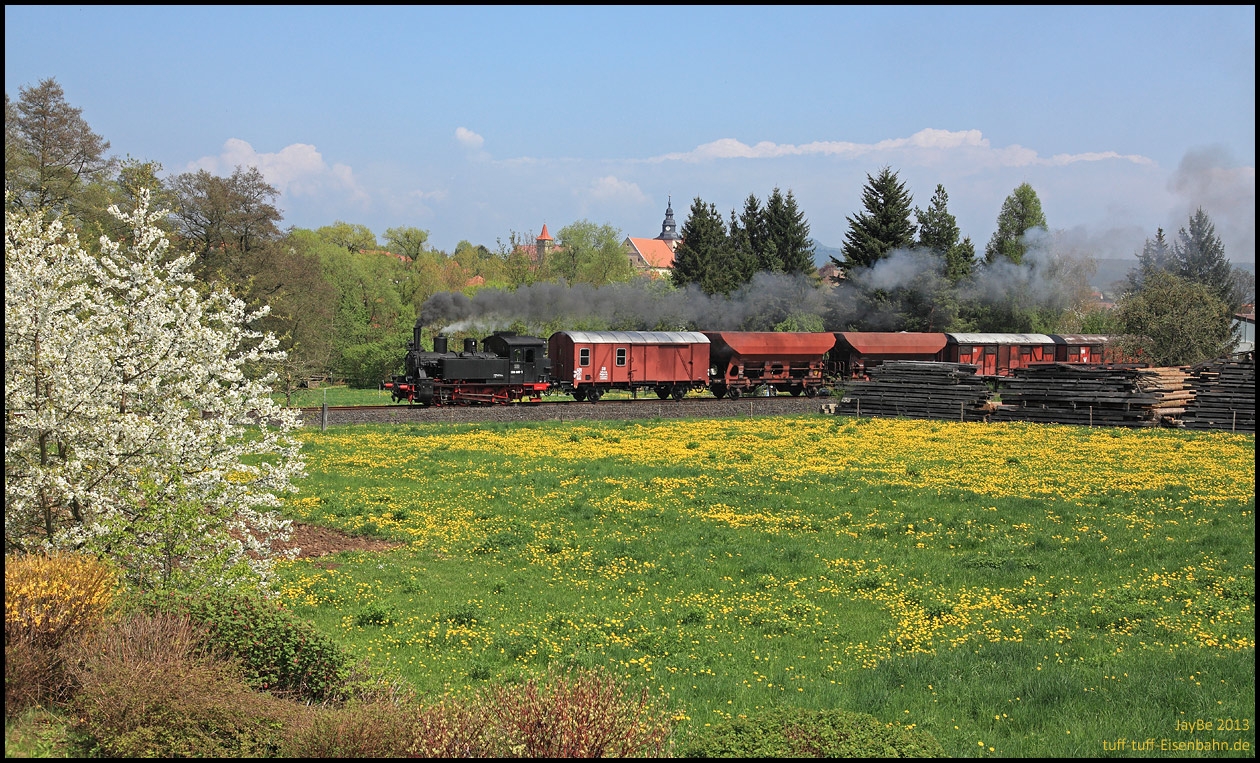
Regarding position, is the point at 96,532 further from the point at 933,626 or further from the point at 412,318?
the point at 412,318

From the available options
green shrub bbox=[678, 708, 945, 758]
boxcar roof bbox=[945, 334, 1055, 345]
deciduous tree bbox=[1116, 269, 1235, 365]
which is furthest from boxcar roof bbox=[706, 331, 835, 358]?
green shrub bbox=[678, 708, 945, 758]

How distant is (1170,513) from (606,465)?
13.4 metres

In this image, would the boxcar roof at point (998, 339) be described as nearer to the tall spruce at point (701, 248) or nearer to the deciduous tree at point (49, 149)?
the tall spruce at point (701, 248)

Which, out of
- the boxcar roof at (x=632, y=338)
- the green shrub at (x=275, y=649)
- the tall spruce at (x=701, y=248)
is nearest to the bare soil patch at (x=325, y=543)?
the green shrub at (x=275, y=649)

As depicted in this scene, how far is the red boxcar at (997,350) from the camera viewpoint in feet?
175

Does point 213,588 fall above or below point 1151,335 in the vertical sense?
below

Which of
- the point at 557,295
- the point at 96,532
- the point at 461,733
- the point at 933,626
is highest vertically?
the point at 557,295

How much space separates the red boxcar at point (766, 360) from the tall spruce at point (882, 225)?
26.0 meters

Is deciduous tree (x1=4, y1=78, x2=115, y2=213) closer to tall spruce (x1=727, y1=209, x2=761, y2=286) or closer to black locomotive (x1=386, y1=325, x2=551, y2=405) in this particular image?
black locomotive (x1=386, y1=325, x2=551, y2=405)

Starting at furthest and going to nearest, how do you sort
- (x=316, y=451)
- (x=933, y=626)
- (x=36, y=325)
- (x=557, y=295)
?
(x=557, y=295), (x=316, y=451), (x=933, y=626), (x=36, y=325)

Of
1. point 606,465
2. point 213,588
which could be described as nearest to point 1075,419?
point 606,465

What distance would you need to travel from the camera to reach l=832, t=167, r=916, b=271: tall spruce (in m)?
72.8

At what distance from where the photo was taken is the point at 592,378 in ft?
141

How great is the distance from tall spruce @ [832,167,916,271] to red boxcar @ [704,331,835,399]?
26010 millimetres
